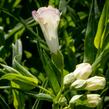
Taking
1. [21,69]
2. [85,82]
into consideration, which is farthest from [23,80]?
[85,82]

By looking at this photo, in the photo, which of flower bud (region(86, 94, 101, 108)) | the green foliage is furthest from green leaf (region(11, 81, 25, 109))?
flower bud (region(86, 94, 101, 108))

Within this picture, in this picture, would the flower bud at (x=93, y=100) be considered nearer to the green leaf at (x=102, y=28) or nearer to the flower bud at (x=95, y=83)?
the flower bud at (x=95, y=83)

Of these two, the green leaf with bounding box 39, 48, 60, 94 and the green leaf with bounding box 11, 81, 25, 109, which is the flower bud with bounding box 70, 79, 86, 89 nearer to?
the green leaf with bounding box 39, 48, 60, 94

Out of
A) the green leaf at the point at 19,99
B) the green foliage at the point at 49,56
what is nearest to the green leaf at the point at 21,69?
the green foliage at the point at 49,56

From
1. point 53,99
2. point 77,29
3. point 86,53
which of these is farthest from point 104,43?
point 77,29

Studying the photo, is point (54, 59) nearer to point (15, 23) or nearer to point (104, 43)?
point (104, 43)

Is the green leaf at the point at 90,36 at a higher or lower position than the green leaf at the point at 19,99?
higher

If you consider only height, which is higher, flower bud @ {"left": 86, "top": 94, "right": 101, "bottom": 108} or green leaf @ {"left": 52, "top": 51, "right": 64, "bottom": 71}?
green leaf @ {"left": 52, "top": 51, "right": 64, "bottom": 71}

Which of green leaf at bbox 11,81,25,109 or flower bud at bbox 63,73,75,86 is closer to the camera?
flower bud at bbox 63,73,75,86
